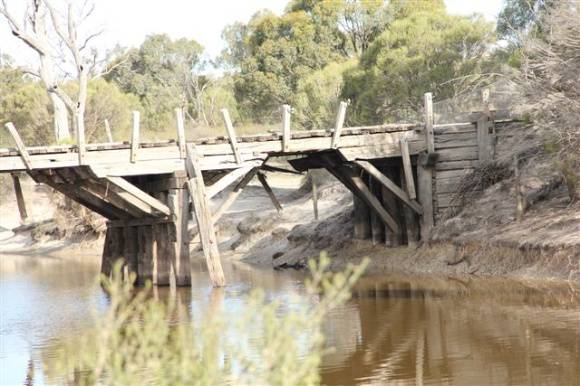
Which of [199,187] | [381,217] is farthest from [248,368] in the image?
[381,217]

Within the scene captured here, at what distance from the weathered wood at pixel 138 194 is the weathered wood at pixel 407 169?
→ 542 centimetres

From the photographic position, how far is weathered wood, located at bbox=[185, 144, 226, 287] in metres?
19.9

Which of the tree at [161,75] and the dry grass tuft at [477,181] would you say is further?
the tree at [161,75]

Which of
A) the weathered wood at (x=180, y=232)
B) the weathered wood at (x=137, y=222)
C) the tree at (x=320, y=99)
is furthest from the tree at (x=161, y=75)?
the weathered wood at (x=180, y=232)

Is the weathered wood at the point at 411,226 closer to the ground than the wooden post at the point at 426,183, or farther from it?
closer to the ground

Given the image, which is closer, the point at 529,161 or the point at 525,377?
the point at 525,377

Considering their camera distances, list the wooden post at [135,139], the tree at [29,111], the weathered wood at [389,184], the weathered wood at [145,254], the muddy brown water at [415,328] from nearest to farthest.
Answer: the muddy brown water at [415,328]
the wooden post at [135,139]
the weathered wood at [145,254]
the weathered wood at [389,184]
the tree at [29,111]

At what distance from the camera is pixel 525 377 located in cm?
1098

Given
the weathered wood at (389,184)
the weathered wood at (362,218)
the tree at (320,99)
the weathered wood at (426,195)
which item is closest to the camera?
the weathered wood at (389,184)

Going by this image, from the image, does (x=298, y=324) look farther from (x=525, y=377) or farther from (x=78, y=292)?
(x=78, y=292)

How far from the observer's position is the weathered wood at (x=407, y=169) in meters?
23.1

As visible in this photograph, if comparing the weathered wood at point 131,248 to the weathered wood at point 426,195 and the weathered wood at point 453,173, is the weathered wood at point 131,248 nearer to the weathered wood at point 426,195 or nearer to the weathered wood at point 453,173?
the weathered wood at point 426,195

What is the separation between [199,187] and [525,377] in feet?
33.8

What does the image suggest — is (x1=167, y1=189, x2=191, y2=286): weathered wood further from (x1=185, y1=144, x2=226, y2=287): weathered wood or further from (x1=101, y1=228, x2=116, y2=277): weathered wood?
(x1=101, y1=228, x2=116, y2=277): weathered wood
